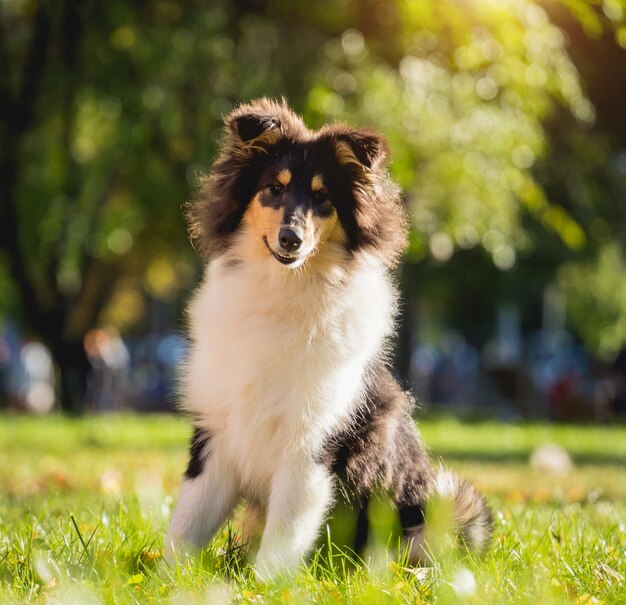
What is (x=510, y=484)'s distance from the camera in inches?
349

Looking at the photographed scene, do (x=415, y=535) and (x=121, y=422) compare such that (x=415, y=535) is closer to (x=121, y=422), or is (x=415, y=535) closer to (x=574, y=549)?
(x=574, y=549)

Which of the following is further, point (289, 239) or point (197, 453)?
point (197, 453)

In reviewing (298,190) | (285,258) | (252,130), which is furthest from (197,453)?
(252,130)

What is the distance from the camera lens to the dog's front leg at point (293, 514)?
3830 mm

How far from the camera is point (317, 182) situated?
415cm

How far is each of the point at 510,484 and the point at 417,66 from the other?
18.5 feet

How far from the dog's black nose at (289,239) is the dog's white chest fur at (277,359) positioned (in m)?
0.18

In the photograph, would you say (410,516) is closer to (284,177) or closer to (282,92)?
(284,177)

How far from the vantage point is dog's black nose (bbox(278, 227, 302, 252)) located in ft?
12.9

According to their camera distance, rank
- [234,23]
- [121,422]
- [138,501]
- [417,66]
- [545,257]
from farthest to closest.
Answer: [545,257], [121,422], [234,23], [417,66], [138,501]

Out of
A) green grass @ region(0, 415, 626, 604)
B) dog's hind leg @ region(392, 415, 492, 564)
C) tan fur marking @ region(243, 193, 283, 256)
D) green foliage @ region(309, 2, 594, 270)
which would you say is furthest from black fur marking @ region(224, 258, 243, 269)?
green foliage @ region(309, 2, 594, 270)

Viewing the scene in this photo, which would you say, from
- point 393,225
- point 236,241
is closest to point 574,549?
point 393,225

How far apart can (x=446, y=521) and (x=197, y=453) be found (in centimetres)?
111

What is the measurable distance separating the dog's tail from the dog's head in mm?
1078
